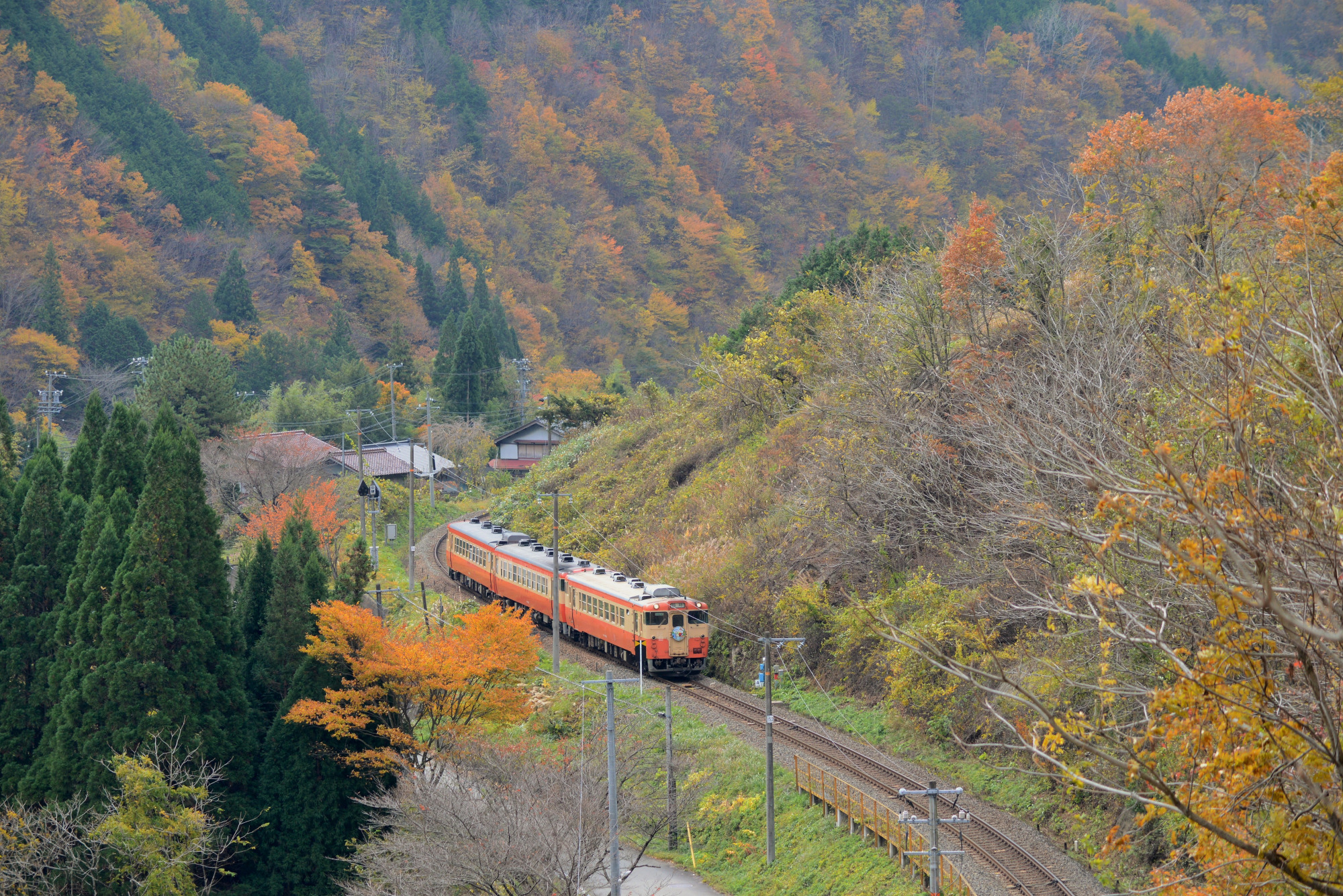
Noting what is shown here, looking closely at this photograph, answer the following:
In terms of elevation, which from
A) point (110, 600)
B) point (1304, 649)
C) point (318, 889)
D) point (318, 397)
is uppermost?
point (1304, 649)

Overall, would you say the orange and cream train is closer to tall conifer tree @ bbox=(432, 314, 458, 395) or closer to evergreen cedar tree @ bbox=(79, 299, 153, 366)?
tall conifer tree @ bbox=(432, 314, 458, 395)

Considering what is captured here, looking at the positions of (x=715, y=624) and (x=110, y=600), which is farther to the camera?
(x=715, y=624)

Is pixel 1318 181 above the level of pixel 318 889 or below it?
above

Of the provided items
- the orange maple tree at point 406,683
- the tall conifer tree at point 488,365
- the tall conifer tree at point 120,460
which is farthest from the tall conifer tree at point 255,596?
the tall conifer tree at point 488,365

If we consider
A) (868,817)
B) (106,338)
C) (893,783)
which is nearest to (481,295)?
(106,338)

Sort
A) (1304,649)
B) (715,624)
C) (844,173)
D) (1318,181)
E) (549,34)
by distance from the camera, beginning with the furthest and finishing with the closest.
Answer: (549,34), (844,173), (715,624), (1318,181), (1304,649)

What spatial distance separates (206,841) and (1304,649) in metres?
19.1

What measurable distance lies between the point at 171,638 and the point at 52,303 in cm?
4816

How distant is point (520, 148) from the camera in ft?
327

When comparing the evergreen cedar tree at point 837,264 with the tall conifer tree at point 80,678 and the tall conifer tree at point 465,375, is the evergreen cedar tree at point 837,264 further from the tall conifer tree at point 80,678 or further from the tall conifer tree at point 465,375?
the tall conifer tree at point 465,375

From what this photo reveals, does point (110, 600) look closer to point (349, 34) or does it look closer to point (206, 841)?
point (206, 841)

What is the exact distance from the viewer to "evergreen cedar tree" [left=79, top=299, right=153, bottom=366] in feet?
213

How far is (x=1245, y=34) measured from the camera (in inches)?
4594

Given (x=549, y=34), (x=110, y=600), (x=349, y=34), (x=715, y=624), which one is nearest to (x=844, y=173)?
(x=549, y=34)
